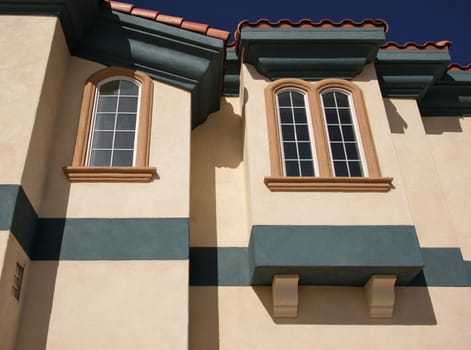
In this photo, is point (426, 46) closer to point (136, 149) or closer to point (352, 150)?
point (352, 150)

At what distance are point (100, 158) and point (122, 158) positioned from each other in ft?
1.04

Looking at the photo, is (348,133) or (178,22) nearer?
(348,133)

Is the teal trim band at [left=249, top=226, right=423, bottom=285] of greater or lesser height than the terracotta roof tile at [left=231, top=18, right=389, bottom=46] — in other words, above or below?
below

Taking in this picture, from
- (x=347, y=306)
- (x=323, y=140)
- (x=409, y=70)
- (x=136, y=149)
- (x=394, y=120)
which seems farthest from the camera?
(x=409, y=70)

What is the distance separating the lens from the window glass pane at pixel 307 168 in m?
8.12

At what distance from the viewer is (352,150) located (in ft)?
27.6

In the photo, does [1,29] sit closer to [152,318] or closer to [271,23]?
[271,23]

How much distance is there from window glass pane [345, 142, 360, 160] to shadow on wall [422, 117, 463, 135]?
2065 mm

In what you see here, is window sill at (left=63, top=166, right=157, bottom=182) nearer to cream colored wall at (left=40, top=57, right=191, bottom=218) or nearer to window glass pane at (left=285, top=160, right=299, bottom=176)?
cream colored wall at (left=40, top=57, right=191, bottom=218)

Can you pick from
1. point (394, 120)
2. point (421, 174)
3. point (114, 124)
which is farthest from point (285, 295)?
point (394, 120)

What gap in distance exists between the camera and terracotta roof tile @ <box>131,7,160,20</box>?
877cm

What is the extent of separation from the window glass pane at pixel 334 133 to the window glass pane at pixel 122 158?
3.04m

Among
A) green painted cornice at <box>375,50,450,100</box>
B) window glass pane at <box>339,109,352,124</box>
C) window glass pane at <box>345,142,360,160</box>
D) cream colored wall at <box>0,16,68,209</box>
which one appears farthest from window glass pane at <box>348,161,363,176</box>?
cream colored wall at <box>0,16,68,209</box>

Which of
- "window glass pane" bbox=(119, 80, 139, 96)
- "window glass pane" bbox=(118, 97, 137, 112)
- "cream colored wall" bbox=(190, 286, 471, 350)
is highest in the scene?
"window glass pane" bbox=(119, 80, 139, 96)
